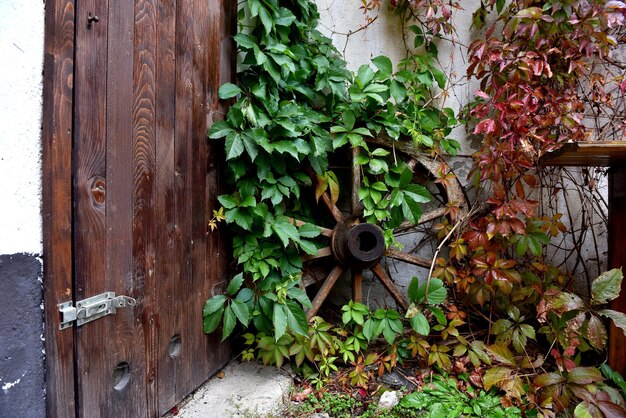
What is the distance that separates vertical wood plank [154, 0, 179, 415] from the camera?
4.36 ft

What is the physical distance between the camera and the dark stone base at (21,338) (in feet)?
2.76

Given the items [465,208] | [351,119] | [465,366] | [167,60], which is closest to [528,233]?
[465,208]

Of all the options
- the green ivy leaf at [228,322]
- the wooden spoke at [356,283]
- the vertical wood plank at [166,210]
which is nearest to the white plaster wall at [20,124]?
the vertical wood plank at [166,210]

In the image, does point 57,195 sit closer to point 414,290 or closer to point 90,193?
point 90,193

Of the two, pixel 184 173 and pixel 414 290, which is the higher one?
pixel 184 173

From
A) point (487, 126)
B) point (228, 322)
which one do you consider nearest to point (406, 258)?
point (487, 126)

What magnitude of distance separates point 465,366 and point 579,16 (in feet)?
6.39

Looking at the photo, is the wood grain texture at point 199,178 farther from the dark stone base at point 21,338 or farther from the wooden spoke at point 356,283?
the wooden spoke at point 356,283

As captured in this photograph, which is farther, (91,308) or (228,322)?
(228,322)

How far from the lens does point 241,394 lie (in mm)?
1614

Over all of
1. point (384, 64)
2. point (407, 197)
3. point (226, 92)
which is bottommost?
point (407, 197)

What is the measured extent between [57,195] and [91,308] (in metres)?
0.36

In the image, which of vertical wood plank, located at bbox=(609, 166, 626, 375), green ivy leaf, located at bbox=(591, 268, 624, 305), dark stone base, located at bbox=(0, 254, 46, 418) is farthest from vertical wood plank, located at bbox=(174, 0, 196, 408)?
vertical wood plank, located at bbox=(609, 166, 626, 375)

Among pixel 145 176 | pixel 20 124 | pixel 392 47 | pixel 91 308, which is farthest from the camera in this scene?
pixel 392 47
